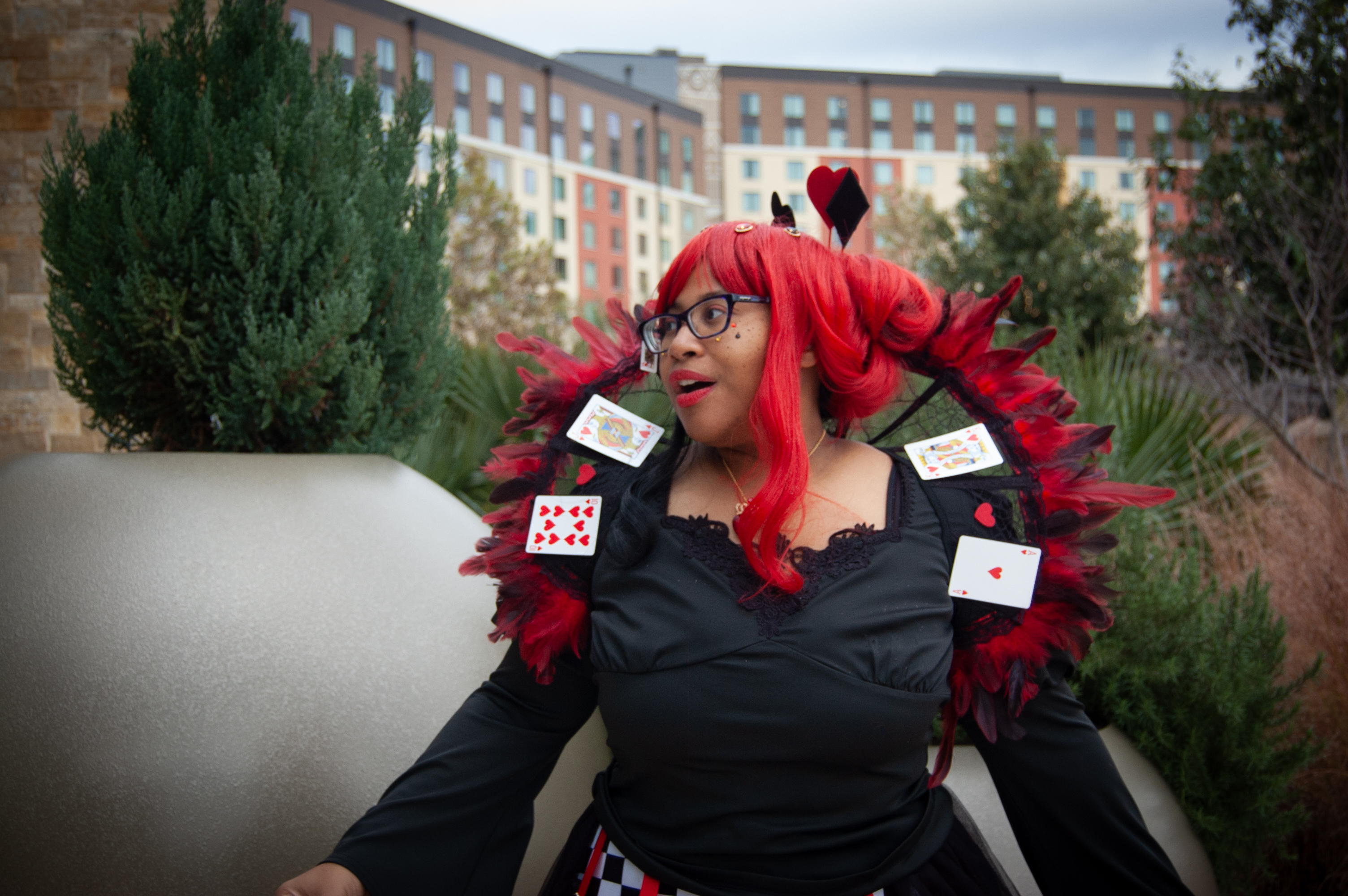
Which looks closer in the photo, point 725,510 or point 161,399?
point 725,510

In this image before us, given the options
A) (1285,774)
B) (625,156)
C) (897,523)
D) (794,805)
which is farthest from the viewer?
(625,156)

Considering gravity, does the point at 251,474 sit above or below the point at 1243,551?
above

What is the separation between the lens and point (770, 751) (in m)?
1.29

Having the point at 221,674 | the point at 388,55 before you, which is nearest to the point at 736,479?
the point at 221,674

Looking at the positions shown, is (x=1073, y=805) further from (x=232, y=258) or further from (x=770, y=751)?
(x=232, y=258)

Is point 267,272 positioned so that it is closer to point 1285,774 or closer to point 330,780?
point 330,780

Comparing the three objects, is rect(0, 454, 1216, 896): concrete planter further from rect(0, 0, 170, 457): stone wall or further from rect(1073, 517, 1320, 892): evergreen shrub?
rect(0, 0, 170, 457): stone wall

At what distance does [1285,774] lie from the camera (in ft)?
7.07

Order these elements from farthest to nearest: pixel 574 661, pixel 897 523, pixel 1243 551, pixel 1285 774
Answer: pixel 1243 551 → pixel 1285 774 → pixel 574 661 → pixel 897 523

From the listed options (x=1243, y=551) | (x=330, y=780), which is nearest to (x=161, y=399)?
(x=330, y=780)

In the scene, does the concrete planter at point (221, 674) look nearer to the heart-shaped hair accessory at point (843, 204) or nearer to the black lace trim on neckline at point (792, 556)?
the black lace trim on neckline at point (792, 556)

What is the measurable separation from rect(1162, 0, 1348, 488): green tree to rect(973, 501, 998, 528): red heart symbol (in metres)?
4.81

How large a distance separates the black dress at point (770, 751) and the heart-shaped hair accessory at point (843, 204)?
1.35ft

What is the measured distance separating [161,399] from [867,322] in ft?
6.58
